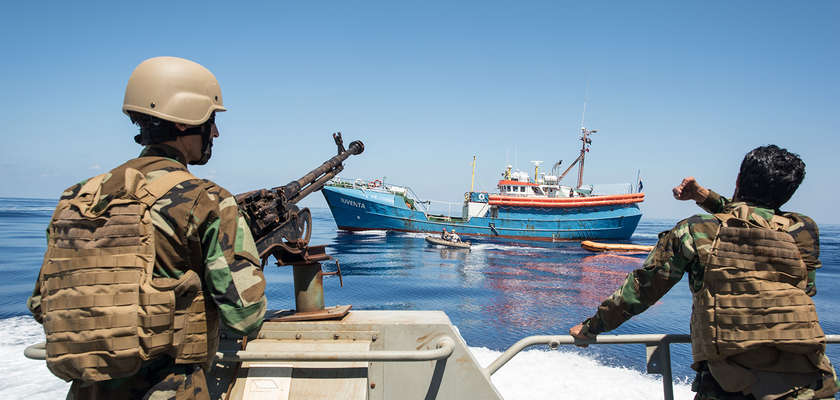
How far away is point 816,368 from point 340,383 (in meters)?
2.17

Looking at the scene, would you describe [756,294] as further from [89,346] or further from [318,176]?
[318,176]

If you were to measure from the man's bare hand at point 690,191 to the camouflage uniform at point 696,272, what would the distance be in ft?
0.11

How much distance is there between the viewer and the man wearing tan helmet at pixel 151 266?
133cm

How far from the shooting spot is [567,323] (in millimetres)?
11633

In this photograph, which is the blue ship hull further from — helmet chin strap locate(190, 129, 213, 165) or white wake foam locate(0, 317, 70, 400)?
helmet chin strap locate(190, 129, 213, 165)

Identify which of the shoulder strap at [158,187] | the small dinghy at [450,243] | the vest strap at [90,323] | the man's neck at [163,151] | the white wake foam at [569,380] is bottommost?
the small dinghy at [450,243]

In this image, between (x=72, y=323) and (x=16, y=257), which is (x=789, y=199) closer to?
(x=72, y=323)

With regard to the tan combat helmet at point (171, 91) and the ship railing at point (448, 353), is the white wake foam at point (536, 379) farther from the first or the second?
the tan combat helmet at point (171, 91)

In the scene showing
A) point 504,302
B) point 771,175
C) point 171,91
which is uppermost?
point 171,91

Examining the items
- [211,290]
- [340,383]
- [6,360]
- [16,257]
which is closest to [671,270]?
[340,383]

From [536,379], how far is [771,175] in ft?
18.0

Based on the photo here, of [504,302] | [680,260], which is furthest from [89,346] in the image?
[504,302]

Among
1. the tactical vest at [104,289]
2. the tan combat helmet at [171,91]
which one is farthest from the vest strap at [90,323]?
the tan combat helmet at [171,91]

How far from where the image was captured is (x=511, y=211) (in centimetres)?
3378
